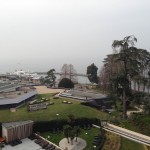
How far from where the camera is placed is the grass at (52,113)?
60469mm

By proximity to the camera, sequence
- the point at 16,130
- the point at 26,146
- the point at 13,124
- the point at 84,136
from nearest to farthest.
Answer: the point at 26,146 < the point at 84,136 < the point at 16,130 < the point at 13,124

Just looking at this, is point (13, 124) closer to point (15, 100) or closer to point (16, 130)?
point (16, 130)

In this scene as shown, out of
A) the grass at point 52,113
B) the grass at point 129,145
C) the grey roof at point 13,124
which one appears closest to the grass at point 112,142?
the grass at point 129,145

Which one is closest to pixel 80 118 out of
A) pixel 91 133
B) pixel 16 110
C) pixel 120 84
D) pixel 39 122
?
pixel 91 133

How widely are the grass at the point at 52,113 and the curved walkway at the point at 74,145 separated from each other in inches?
445

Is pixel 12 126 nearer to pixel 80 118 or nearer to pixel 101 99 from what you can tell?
pixel 80 118

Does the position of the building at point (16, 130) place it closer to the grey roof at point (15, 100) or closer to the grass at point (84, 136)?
the grass at point (84, 136)

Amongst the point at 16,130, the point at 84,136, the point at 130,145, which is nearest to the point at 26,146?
the point at 16,130

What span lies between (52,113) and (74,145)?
1608cm

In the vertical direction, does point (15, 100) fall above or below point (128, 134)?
above

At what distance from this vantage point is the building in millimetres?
51969

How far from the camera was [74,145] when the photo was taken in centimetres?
4791

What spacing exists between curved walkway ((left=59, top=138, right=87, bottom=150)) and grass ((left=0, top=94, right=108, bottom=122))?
11298 millimetres

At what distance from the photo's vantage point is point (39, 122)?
55.6m
